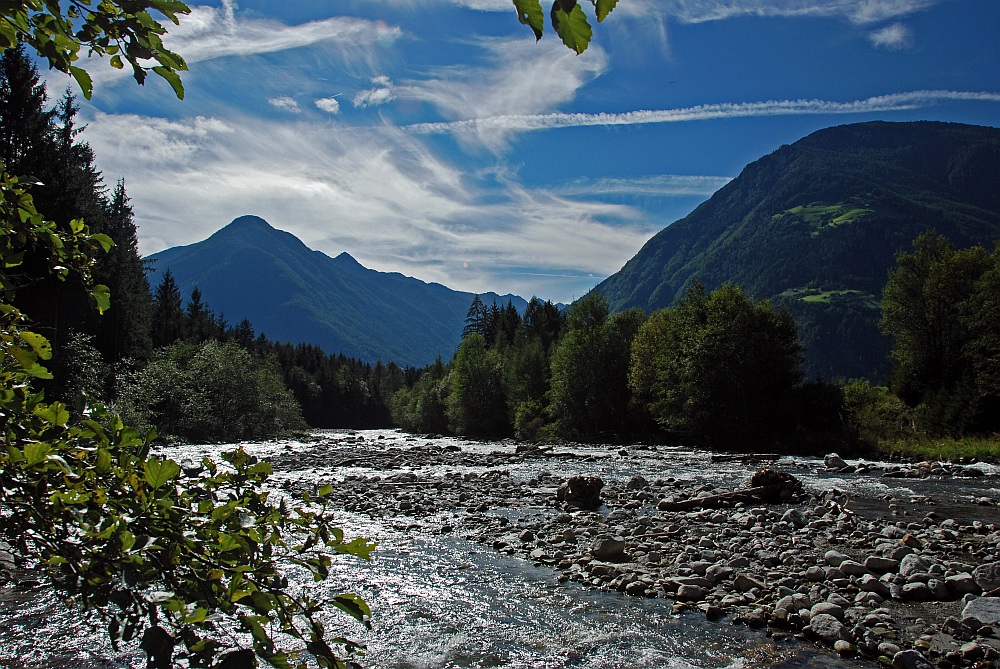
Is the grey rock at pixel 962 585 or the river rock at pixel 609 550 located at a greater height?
the grey rock at pixel 962 585

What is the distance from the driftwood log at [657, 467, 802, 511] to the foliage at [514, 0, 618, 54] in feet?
53.9

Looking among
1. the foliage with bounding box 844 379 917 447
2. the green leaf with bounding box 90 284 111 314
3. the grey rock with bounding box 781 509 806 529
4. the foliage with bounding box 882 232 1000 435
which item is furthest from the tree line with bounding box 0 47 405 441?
the foliage with bounding box 882 232 1000 435

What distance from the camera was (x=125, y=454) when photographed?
186cm

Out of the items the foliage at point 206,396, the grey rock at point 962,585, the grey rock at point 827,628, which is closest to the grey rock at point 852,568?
the grey rock at point 962,585

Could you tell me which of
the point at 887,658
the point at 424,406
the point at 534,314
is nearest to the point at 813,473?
the point at 887,658

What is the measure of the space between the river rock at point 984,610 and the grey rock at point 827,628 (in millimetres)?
1557

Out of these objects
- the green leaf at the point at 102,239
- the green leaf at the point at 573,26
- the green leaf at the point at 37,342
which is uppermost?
the green leaf at the point at 573,26

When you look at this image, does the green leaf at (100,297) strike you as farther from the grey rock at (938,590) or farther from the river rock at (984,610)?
the grey rock at (938,590)

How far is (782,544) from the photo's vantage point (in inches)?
460

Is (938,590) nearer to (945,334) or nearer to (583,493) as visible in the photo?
(583,493)

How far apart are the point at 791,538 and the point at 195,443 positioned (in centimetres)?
4742

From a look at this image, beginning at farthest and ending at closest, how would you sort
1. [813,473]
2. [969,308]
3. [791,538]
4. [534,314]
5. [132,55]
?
[534,314] → [969,308] → [813,473] → [791,538] → [132,55]

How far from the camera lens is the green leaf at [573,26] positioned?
155cm

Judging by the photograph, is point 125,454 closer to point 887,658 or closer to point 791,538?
point 887,658
